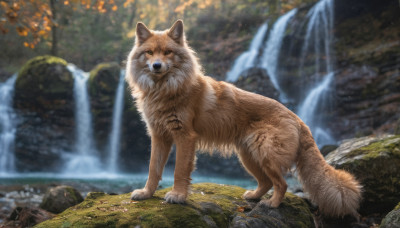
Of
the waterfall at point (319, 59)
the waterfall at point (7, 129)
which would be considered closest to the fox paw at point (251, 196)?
the waterfall at point (319, 59)

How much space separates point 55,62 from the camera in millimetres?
17047

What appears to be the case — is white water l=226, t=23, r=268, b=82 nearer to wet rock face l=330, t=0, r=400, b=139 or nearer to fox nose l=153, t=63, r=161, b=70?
wet rock face l=330, t=0, r=400, b=139

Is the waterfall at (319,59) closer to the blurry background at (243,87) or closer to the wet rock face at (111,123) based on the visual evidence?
the blurry background at (243,87)

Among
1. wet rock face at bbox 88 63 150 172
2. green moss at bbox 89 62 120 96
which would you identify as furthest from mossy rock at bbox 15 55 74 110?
wet rock face at bbox 88 63 150 172

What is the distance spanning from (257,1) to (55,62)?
606 inches

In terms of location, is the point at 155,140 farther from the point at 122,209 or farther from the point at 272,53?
the point at 272,53

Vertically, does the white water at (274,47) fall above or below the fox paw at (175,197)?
above

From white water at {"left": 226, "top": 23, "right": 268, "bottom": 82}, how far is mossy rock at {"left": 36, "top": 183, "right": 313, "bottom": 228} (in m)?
13.1

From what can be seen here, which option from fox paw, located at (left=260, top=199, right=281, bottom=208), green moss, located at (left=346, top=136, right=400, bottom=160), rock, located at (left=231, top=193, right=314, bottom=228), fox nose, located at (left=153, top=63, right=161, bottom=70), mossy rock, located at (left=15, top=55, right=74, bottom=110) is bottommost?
rock, located at (left=231, top=193, right=314, bottom=228)

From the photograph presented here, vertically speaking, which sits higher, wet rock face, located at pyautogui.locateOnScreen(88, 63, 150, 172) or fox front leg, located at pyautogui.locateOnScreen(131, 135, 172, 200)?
wet rock face, located at pyautogui.locateOnScreen(88, 63, 150, 172)

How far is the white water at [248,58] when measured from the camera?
17770mm

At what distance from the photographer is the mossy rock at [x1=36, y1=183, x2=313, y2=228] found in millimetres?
3334

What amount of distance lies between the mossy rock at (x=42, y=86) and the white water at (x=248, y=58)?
9.21 m

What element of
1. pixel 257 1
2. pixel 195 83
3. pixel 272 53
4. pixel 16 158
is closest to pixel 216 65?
pixel 272 53
